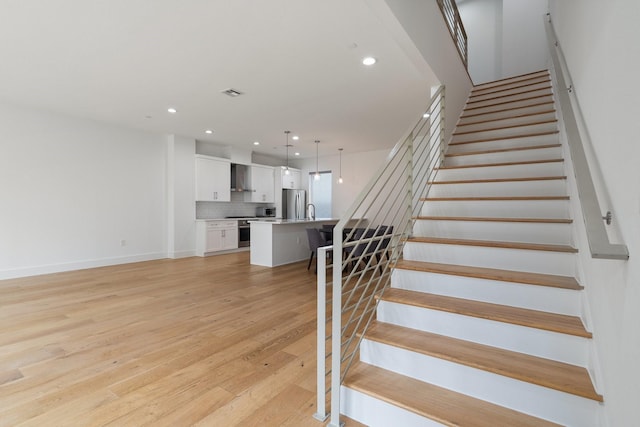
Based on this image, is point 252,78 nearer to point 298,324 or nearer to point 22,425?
point 298,324

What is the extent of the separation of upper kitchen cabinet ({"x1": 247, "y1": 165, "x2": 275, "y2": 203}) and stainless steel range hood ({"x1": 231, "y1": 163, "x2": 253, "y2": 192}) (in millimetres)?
143

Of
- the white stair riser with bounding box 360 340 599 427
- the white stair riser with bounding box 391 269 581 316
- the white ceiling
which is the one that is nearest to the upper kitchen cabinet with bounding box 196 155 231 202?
the white ceiling

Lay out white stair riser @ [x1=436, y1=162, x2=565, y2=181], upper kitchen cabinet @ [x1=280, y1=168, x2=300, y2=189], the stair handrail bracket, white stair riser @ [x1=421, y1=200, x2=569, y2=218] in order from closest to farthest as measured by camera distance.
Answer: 1. the stair handrail bracket
2. white stair riser @ [x1=421, y1=200, x2=569, y2=218]
3. white stair riser @ [x1=436, y1=162, x2=565, y2=181]
4. upper kitchen cabinet @ [x1=280, y1=168, x2=300, y2=189]

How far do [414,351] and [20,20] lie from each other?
13.6ft

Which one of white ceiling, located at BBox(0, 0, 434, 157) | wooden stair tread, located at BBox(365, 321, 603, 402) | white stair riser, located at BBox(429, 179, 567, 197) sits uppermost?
white ceiling, located at BBox(0, 0, 434, 157)

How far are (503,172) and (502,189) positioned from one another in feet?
1.04

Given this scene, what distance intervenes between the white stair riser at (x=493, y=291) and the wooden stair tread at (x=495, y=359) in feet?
1.13

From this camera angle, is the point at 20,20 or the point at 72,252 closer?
the point at 20,20

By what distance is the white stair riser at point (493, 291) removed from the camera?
1.69 m

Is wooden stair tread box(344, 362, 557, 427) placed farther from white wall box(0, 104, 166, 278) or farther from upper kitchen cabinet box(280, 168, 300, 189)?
upper kitchen cabinet box(280, 168, 300, 189)

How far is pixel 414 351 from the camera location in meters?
1.64

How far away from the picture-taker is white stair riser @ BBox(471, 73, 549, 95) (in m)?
4.93

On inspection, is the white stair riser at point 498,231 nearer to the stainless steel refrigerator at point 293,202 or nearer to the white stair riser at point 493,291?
the white stair riser at point 493,291

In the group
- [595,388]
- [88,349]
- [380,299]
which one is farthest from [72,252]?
[595,388]
